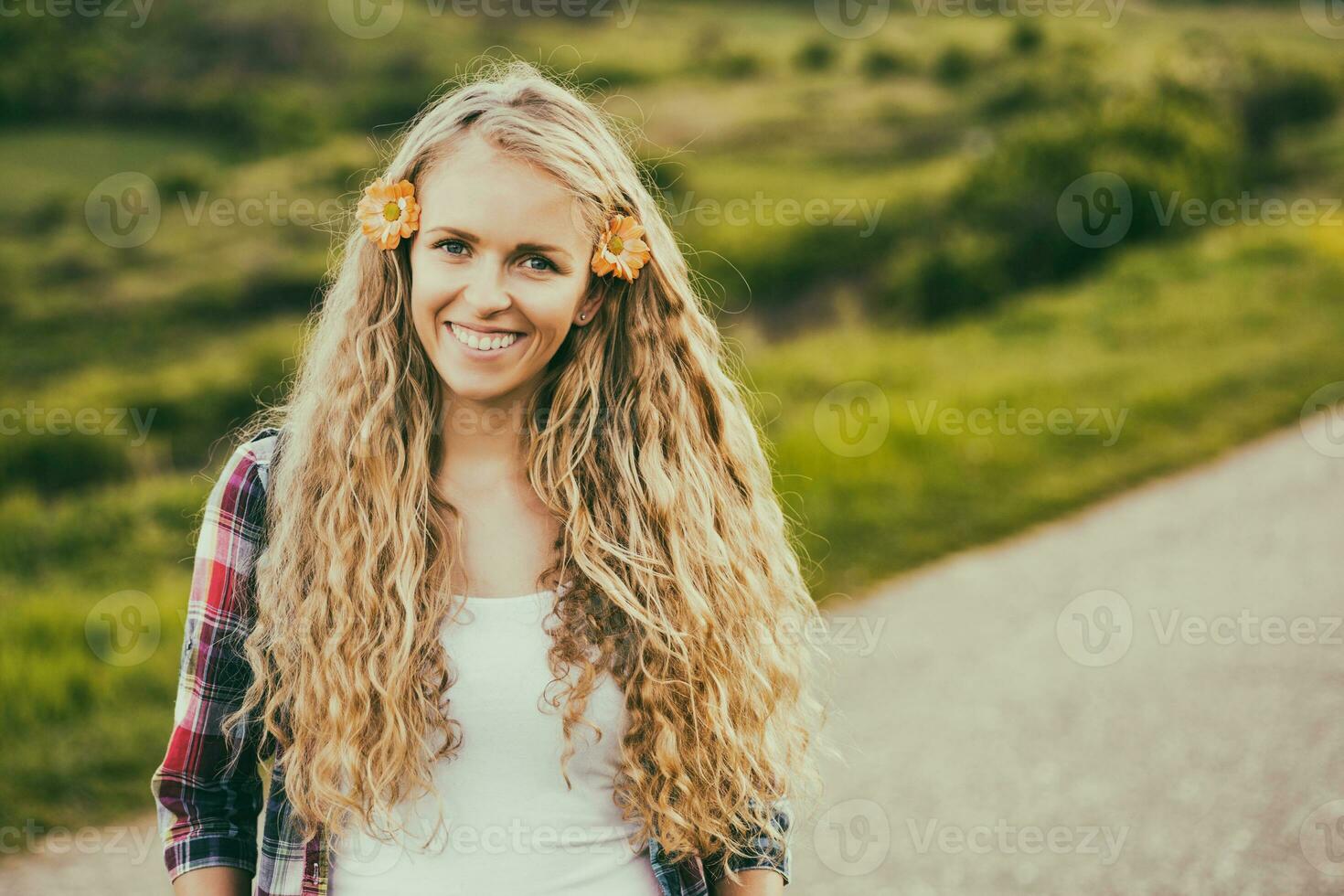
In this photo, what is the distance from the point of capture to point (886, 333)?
1220 cm

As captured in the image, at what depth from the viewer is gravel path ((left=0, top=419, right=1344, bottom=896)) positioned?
4.05 meters

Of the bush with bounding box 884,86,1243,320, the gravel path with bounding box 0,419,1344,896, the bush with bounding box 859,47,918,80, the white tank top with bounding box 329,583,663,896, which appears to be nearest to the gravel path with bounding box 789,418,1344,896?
the gravel path with bounding box 0,419,1344,896

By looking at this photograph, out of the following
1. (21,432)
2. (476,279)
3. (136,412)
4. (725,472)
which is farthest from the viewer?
(136,412)

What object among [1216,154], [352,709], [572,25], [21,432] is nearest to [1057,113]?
[1216,154]

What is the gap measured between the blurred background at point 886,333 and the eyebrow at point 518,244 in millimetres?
868

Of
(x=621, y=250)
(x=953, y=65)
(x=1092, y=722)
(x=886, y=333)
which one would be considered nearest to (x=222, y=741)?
(x=621, y=250)

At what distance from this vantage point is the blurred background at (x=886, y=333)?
4590 millimetres

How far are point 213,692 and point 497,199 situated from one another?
2.73 ft

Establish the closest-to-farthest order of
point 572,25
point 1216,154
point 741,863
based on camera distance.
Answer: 1. point 741,863
2. point 1216,154
3. point 572,25

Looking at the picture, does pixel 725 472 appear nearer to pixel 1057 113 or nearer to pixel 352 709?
pixel 352 709

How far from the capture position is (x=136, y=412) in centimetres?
952

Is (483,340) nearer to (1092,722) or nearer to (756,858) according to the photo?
(756,858)

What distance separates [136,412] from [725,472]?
8570 mm

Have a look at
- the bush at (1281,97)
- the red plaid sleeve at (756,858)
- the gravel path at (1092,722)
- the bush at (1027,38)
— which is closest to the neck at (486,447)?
the red plaid sleeve at (756,858)
